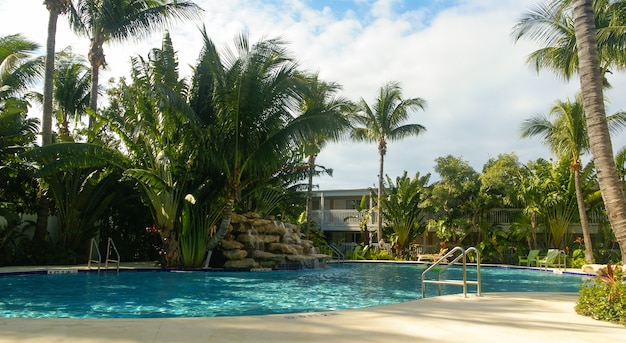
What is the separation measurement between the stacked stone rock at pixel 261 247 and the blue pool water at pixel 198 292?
1332 millimetres

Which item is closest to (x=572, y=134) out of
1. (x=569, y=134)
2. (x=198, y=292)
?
(x=569, y=134)

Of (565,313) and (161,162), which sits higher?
(161,162)

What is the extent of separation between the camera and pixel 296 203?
1009 inches

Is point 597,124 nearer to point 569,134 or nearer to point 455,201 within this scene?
point 569,134

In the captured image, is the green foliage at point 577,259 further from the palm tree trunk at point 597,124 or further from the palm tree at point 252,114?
the palm tree trunk at point 597,124

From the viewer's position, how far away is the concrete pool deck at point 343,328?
4.52 metres

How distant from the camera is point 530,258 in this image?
2009 centimetres

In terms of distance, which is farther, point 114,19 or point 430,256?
point 430,256

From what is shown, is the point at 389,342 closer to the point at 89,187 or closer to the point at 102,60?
the point at 89,187

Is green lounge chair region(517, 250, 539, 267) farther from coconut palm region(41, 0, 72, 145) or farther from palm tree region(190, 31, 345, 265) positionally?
coconut palm region(41, 0, 72, 145)

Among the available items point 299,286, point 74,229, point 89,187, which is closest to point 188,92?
point 89,187

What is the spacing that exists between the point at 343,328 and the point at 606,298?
10.9 ft

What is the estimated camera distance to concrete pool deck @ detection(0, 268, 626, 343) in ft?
14.8

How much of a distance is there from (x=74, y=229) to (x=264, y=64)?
852 centimetres
